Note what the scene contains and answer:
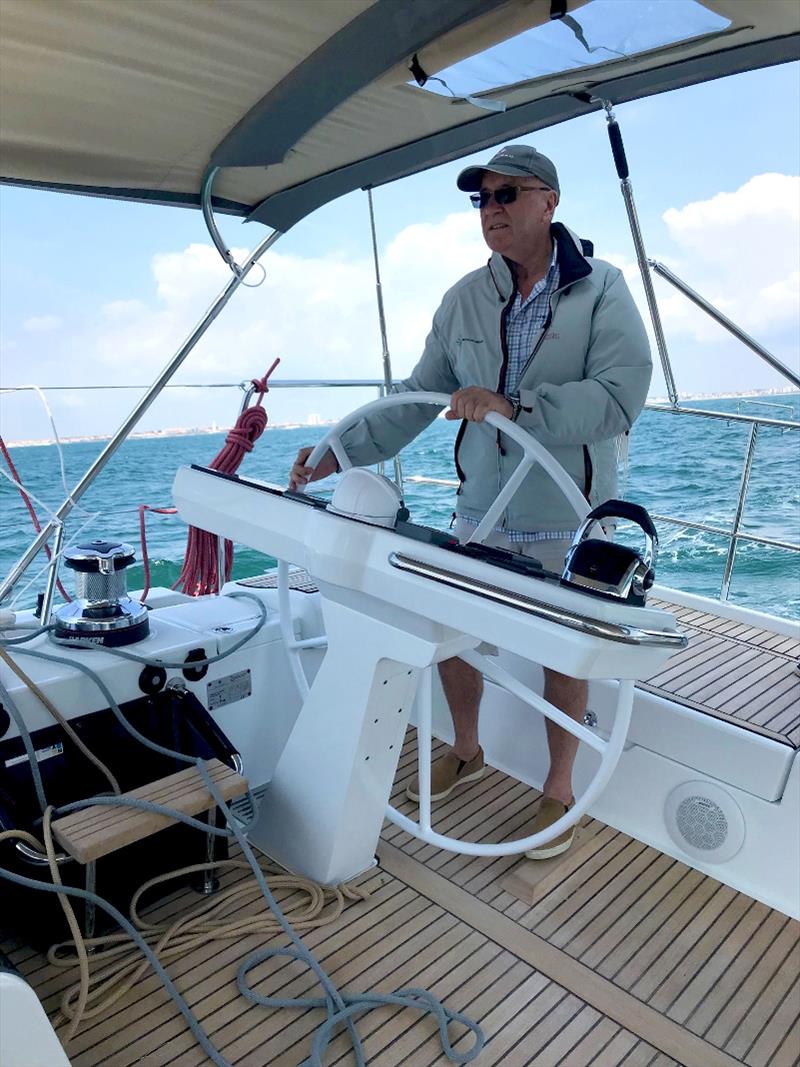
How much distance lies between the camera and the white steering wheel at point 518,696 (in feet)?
3.67

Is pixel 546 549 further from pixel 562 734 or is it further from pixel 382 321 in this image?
pixel 382 321

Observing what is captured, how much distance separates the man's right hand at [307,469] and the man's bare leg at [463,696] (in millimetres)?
477

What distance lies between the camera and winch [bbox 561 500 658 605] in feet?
3.36

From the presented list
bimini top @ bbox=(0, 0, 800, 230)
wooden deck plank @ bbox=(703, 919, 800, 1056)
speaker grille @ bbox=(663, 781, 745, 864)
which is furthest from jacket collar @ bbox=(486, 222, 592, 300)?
wooden deck plank @ bbox=(703, 919, 800, 1056)

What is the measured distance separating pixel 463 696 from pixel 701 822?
0.52 meters

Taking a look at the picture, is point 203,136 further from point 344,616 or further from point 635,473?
point 635,473

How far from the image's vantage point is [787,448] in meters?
15.3

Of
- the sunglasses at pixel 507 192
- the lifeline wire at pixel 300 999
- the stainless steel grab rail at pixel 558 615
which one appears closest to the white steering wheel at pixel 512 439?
the stainless steel grab rail at pixel 558 615

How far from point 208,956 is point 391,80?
144cm

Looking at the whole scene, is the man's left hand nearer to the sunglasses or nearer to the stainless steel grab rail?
the stainless steel grab rail

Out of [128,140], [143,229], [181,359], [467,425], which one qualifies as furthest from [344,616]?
[143,229]

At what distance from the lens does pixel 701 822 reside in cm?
159

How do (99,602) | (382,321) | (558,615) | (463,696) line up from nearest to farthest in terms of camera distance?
1. (558,615)
2. (99,602)
3. (463,696)
4. (382,321)

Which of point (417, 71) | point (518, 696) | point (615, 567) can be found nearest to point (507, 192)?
point (417, 71)
